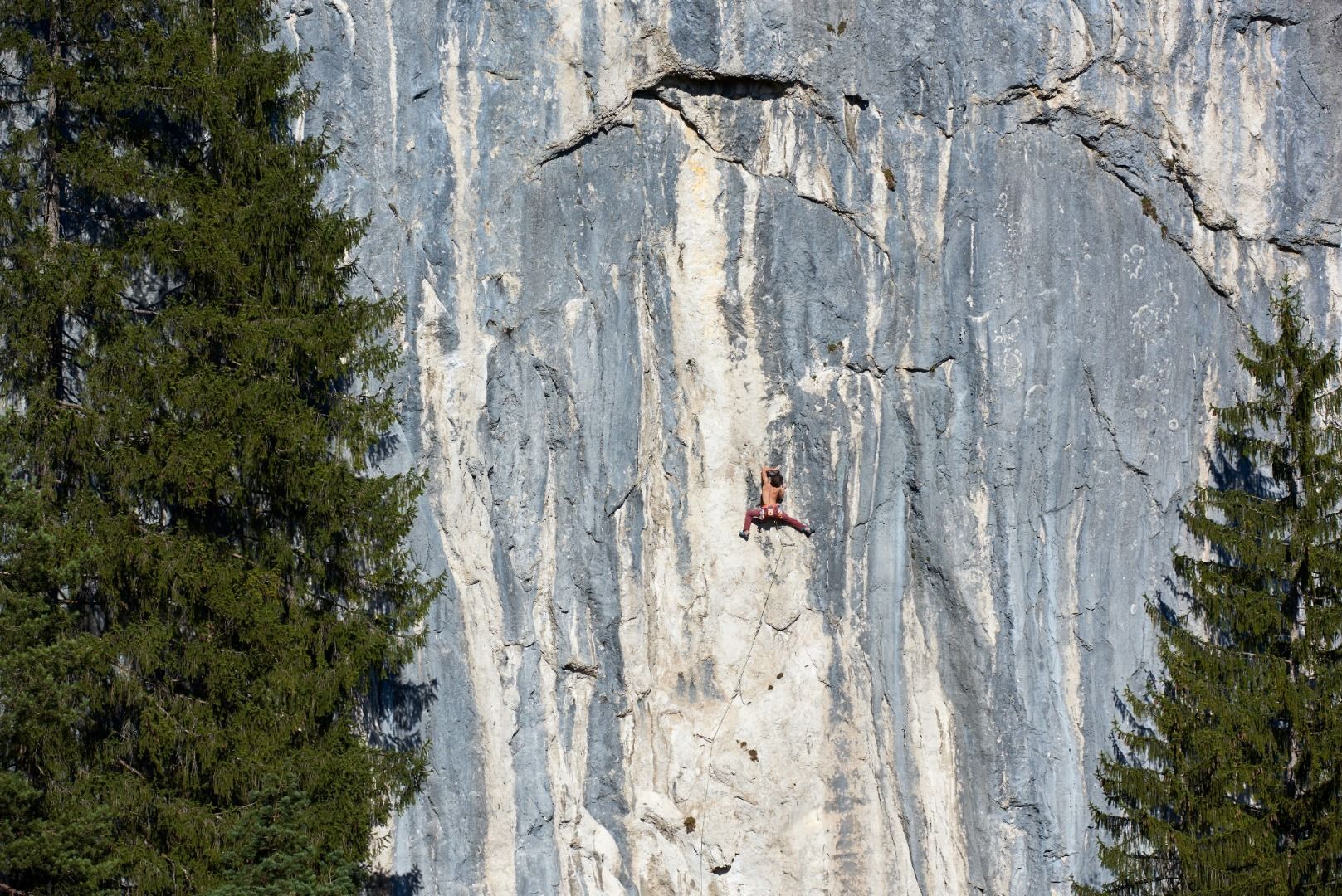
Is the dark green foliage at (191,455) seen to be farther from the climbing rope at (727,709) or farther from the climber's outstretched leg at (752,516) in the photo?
the climber's outstretched leg at (752,516)

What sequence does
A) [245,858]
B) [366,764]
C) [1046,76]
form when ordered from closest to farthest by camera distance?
[245,858] → [366,764] → [1046,76]

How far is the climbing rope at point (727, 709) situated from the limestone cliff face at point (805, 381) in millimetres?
37

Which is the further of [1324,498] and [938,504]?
[938,504]

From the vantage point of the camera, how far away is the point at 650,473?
1502 centimetres

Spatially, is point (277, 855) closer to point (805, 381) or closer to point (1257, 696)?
point (805, 381)

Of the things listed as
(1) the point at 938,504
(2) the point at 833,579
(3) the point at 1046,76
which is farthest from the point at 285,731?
(3) the point at 1046,76

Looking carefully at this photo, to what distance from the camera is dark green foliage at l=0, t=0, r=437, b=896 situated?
1280cm

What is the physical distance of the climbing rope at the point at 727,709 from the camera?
15.0 meters

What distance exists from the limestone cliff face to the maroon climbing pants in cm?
21

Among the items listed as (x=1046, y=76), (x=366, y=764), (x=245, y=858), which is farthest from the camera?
(x=1046, y=76)

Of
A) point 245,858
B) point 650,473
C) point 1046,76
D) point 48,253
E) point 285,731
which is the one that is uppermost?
point 1046,76

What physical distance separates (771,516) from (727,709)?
195cm

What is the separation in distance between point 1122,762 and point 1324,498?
310cm

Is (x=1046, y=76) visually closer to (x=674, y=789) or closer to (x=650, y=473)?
(x=650, y=473)
